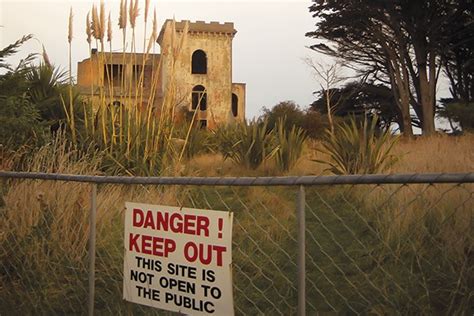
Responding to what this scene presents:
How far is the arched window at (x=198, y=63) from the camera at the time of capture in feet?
146

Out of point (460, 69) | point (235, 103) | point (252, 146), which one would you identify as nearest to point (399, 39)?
point (460, 69)

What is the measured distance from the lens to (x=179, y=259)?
8.82ft

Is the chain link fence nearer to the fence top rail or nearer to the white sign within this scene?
the fence top rail

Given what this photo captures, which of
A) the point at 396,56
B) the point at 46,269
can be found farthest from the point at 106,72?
the point at 396,56

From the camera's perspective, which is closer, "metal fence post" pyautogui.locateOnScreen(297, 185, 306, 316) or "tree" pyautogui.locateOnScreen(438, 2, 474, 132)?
"metal fence post" pyautogui.locateOnScreen(297, 185, 306, 316)

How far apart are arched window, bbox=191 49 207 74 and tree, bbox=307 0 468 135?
19.4 metres

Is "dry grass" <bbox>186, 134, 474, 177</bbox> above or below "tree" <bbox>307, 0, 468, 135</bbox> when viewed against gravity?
below

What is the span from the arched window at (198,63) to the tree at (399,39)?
19.4 metres

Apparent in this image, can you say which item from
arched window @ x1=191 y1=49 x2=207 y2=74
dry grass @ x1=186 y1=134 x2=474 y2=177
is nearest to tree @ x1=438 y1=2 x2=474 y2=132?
dry grass @ x1=186 y1=134 x2=474 y2=177

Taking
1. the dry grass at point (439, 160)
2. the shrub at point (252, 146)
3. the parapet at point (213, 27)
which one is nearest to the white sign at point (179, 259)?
the dry grass at point (439, 160)

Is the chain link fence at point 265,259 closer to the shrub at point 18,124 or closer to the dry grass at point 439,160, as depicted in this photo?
the shrub at point 18,124

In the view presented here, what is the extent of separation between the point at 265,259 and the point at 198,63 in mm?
41475

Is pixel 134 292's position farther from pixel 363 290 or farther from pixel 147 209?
pixel 363 290

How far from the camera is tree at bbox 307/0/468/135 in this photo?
74.9ft
